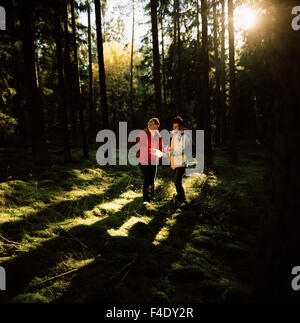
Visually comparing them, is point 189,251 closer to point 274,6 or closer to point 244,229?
point 244,229

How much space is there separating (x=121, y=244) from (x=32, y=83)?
8.53 meters

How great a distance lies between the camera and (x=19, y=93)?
42.3 feet

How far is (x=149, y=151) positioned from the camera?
20.1 feet

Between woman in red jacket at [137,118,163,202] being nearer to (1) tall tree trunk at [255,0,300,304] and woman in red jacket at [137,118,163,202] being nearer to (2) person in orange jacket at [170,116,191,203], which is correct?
(2) person in orange jacket at [170,116,191,203]

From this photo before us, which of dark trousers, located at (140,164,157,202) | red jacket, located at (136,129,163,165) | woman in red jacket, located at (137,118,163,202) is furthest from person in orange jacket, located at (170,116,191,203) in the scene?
dark trousers, located at (140,164,157,202)

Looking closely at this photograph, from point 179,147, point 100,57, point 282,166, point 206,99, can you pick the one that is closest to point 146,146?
point 179,147

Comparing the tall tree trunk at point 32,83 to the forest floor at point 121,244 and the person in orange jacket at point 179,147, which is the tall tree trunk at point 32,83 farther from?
the person in orange jacket at point 179,147

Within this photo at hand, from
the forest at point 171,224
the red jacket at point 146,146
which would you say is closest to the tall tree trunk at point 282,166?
the forest at point 171,224

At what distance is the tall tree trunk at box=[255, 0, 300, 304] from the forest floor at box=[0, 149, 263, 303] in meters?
0.33

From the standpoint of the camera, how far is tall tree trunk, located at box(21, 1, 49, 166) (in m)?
9.08

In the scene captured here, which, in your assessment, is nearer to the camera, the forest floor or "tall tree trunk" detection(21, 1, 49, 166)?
the forest floor

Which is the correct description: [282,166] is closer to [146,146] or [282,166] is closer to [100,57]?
[146,146]
